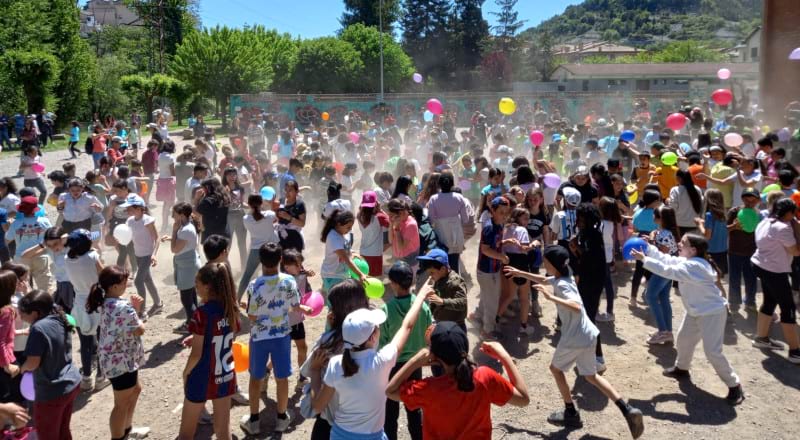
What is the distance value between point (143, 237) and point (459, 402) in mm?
5251

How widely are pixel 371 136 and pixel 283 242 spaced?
12.0 m

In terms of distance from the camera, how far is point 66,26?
35.1 meters

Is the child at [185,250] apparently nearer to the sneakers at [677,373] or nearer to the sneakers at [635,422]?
the sneakers at [635,422]

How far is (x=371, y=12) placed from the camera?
228 feet

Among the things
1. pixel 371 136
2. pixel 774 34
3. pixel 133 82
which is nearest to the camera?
pixel 371 136

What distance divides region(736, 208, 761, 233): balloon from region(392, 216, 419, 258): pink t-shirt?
3836mm

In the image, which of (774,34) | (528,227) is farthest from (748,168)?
(774,34)

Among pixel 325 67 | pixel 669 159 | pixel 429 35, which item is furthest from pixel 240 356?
pixel 429 35

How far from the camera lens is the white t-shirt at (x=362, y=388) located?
10.9 ft

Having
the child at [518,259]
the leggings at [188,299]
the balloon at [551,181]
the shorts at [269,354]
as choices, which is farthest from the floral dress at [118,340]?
the balloon at [551,181]

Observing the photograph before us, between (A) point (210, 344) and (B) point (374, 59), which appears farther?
(B) point (374, 59)

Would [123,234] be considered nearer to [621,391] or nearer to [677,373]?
[621,391]

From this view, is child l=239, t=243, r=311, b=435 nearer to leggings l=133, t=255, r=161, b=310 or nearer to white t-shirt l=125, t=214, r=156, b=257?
white t-shirt l=125, t=214, r=156, b=257

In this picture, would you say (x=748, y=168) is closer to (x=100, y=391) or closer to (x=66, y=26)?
(x=100, y=391)
